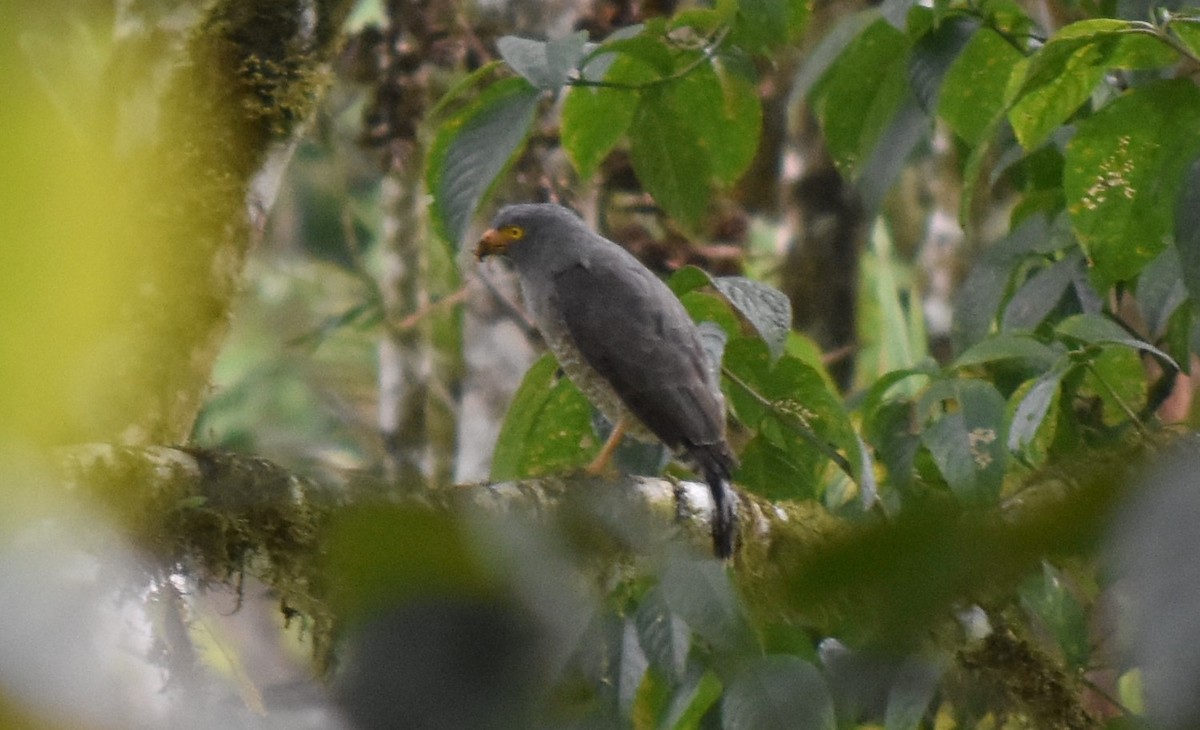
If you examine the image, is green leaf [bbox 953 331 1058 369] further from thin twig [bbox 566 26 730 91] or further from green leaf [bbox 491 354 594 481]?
green leaf [bbox 491 354 594 481]

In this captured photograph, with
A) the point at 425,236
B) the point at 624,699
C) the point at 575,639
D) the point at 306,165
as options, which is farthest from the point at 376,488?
the point at 306,165

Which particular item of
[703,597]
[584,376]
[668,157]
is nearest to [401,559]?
[703,597]

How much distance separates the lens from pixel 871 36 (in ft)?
9.91

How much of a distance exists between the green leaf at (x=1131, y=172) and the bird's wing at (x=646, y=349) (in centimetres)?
130

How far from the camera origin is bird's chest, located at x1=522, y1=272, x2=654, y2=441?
12.4ft

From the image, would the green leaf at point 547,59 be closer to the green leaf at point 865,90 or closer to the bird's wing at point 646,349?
the green leaf at point 865,90

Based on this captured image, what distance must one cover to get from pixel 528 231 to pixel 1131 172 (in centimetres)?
271

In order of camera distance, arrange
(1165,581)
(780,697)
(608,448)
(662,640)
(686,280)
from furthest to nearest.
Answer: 1. (608,448)
2. (686,280)
3. (662,640)
4. (780,697)
5. (1165,581)

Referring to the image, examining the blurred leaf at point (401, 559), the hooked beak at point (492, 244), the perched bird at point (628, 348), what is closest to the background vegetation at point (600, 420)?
the blurred leaf at point (401, 559)

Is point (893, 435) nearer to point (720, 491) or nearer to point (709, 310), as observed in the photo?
point (720, 491)

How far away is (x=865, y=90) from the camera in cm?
311

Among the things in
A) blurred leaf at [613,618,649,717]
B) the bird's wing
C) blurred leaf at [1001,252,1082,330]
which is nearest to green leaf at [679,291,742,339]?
the bird's wing

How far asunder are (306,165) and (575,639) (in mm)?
10796

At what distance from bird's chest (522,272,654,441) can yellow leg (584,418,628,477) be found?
0.07 ft
